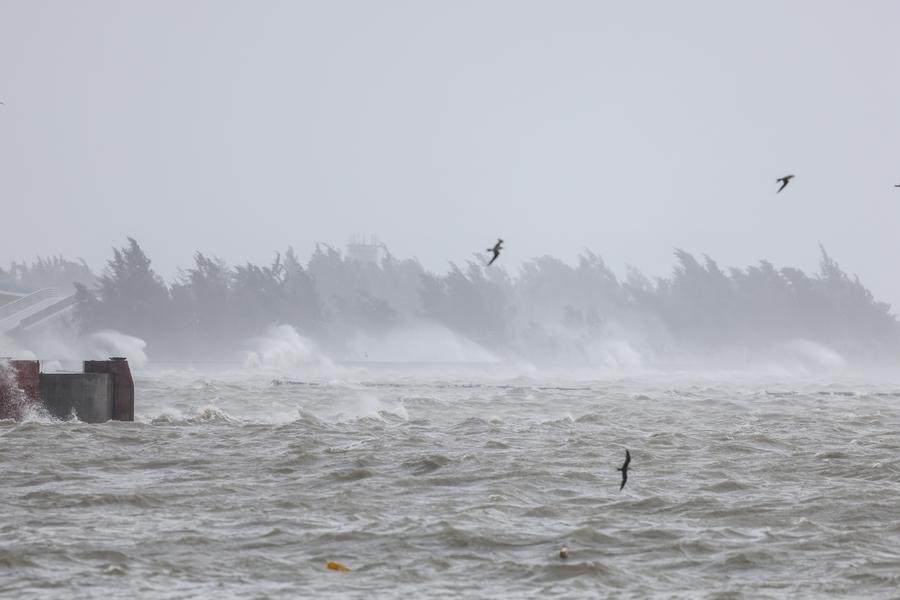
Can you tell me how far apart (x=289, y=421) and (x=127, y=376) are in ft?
15.6

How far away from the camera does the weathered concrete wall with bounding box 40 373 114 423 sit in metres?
32.4

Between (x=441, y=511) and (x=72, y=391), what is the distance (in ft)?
57.8

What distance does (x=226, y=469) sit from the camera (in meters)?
22.8

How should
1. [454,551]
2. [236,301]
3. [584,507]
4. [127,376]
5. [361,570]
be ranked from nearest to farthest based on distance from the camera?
[361,570]
[454,551]
[584,507]
[127,376]
[236,301]

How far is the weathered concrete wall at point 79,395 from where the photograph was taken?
106 feet

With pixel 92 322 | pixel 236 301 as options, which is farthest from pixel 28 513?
pixel 236 301

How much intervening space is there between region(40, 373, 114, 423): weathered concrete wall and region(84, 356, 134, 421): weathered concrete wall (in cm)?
18

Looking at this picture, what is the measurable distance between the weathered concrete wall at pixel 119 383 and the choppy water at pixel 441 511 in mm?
693

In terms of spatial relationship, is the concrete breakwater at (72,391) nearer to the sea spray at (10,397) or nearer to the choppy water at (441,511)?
the sea spray at (10,397)

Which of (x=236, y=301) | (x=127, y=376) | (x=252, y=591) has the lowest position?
(x=252, y=591)

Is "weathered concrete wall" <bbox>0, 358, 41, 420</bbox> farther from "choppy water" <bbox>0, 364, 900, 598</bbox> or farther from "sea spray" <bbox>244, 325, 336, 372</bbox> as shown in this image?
"sea spray" <bbox>244, 325, 336, 372</bbox>

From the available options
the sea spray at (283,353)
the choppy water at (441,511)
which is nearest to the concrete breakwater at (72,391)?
the choppy water at (441,511)

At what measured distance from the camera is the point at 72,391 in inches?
1289

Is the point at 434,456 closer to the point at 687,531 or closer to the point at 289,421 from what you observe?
the point at 687,531
